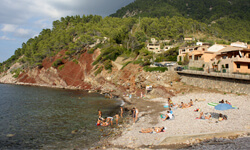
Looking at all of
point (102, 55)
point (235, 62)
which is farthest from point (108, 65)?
point (235, 62)

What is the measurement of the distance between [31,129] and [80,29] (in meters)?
85.0

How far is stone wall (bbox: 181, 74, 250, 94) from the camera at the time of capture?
1070 inches

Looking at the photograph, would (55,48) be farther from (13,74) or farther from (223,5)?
(223,5)

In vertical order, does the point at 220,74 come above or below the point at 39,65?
below

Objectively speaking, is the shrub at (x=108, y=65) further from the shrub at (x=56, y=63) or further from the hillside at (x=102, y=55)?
the shrub at (x=56, y=63)

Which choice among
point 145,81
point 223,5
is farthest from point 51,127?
point 223,5

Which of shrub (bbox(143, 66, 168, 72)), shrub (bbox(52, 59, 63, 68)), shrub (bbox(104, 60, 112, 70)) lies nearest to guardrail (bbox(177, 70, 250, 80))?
shrub (bbox(143, 66, 168, 72))

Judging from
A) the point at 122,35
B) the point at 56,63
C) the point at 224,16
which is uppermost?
the point at 224,16

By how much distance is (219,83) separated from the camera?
103ft

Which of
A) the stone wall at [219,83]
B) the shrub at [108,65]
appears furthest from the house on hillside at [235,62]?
the shrub at [108,65]

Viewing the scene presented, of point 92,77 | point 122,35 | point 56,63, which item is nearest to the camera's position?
point 92,77

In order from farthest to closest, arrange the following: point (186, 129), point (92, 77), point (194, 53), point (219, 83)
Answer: point (92, 77)
point (194, 53)
point (219, 83)
point (186, 129)

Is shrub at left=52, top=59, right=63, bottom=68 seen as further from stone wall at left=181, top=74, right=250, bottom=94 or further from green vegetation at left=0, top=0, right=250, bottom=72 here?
stone wall at left=181, top=74, right=250, bottom=94

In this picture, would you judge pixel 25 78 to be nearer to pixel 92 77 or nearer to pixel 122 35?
pixel 92 77
